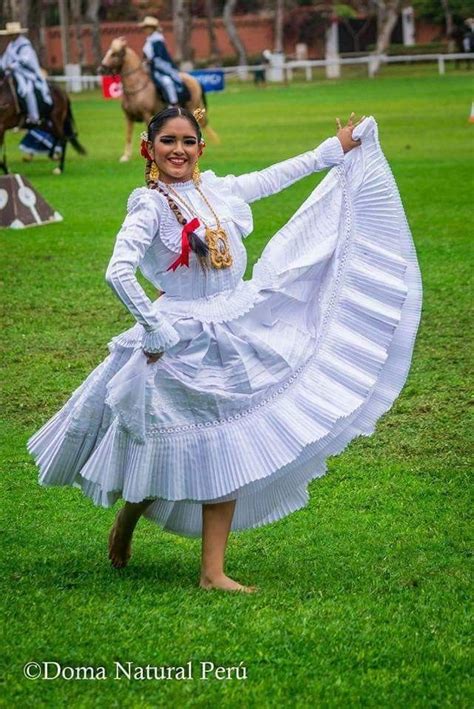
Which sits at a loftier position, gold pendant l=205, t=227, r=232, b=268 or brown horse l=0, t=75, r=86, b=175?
gold pendant l=205, t=227, r=232, b=268

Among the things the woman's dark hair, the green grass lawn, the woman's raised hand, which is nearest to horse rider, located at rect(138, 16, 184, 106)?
the green grass lawn

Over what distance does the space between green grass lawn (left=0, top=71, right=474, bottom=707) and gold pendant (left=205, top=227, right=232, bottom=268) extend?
3.47 ft

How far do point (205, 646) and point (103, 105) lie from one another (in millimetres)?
36695

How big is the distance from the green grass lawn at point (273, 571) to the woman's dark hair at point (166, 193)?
1.09 m

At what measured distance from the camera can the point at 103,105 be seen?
131ft

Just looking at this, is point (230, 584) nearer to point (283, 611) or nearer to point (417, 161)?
point (283, 611)

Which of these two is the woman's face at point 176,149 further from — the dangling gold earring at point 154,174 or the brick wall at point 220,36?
the brick wall at point 220,36

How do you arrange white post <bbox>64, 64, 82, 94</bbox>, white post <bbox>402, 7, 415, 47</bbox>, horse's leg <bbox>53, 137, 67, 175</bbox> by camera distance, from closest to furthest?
horse's leg <bbox>53, 137, 67, 175</bbox> < white post <bbox>64, 64, 82, 94</bbox> < white post <bbox>402, 7, 415, 47</bbox>

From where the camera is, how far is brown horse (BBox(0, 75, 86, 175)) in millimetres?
19422

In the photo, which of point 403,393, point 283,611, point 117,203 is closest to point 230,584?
point 283,611

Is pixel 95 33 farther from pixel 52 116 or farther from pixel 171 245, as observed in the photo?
pixel 171 245

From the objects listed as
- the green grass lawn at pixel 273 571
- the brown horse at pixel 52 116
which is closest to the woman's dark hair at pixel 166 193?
the green grass lawn at pixel 273 571

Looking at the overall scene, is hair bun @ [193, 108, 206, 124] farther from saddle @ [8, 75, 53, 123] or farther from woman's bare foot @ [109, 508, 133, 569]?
saddle @ [8, 75, 53, 123]

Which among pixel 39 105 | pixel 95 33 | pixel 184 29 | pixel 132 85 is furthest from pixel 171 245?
pixel 95 33
